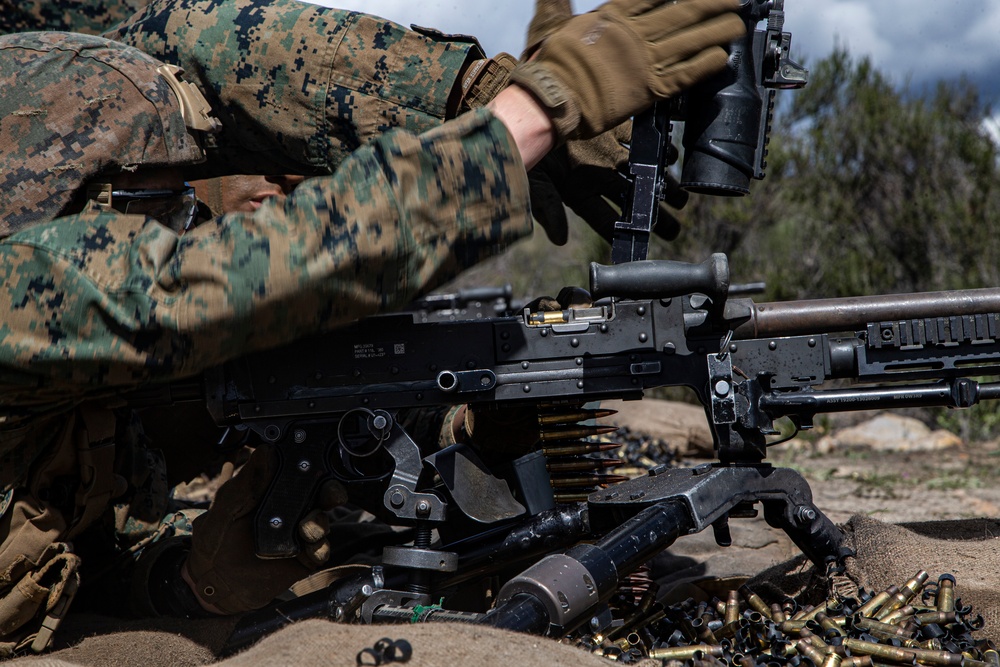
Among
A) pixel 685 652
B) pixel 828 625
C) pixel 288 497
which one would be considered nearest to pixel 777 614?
pixel 828 625

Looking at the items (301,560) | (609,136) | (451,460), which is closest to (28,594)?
(301,560)

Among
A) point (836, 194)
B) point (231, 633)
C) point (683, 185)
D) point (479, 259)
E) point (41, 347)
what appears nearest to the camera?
point (41, 347)

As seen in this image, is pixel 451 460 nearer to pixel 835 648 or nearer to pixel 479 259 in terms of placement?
pixel 479 259

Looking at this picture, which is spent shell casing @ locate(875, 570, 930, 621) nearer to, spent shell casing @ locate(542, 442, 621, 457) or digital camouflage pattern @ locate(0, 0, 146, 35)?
spent shell casing @ locate(542, 442, 621, 457)

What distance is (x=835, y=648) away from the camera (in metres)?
2.46

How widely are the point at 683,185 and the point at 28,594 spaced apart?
2.63 metres

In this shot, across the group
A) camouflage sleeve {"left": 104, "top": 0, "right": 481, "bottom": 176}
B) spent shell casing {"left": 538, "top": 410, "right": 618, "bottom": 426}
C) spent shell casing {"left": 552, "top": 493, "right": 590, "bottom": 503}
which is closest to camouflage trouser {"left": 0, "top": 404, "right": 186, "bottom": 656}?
camouflage sleeve {"left": 104, "top": 0, "right": 481, "bottom": 176}

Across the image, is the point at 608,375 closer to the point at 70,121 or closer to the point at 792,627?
the point at 792,627

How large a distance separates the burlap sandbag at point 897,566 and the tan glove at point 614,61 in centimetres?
175

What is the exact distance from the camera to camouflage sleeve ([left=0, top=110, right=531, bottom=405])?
223 centimetres

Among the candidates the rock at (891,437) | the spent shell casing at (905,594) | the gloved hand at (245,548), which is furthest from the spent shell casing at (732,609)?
the rock at (891,437)

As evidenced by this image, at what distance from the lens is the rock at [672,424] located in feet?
18.8

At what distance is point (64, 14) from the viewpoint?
4367 mm

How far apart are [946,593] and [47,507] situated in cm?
292
